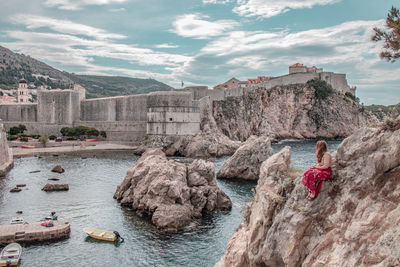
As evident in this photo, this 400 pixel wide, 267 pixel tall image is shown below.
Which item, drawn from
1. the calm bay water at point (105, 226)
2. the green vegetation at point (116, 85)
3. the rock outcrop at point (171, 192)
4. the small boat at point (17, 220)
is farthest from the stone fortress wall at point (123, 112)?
the green vegetation at point (116, 85)

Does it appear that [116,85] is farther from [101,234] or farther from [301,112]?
[101,234]

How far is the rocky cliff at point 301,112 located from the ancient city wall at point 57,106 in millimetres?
25601

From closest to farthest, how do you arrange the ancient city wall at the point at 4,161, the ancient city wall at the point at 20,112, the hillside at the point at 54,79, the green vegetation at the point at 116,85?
the ancient city wall at the point at 4,161 < the ancient city wall at the point at 20,112 < the hillside at the point at 54,79 < the green vegetation at the point at 116,85

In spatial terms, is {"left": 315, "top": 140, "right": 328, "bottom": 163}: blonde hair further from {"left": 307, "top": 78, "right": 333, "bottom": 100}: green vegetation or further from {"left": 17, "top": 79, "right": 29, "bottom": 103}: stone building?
{"left": 17, "top": 79, "right": 29, "bottom": 103}: stone building

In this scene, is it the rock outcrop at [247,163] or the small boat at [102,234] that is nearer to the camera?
the small boat at [102,234]

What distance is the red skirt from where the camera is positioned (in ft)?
14.8

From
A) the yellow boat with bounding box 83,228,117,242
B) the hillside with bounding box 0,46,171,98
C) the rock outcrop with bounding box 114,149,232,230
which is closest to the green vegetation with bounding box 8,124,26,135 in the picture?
the rock outcrop with bounding box 114,149,232,230

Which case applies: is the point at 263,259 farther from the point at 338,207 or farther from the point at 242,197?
the point at 242,197

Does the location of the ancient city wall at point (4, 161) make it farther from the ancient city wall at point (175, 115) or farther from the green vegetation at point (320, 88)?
the green vegetation at point (320, 88)

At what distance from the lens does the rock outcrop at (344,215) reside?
3.72m

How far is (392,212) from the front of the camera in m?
3.73

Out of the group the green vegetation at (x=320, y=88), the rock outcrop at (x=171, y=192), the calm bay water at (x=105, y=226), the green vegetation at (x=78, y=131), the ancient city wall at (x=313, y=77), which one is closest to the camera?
the calm bay water at (x=105, y=226)

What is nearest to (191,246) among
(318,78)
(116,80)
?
(318,78)

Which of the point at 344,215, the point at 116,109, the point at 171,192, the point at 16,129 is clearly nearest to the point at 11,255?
the point at 171,192
